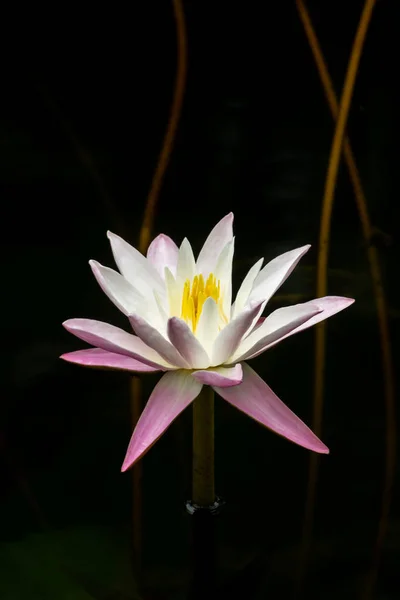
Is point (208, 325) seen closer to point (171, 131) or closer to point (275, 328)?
point (275, 328)

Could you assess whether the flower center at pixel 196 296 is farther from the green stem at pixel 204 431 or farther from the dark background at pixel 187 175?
the dark background at pixel 187 175

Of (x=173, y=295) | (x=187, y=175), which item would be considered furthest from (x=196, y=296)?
(x=187, y=175)

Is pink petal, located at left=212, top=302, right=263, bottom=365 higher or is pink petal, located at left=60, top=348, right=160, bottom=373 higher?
pink petal, located at left=212, top=302, right=263, bottom=365

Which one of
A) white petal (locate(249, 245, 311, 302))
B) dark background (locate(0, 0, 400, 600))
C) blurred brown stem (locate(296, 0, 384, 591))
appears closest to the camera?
white petal (locate(249, 245, 311, 302))

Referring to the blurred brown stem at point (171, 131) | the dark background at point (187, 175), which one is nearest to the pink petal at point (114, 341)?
the dark background at point (187, 175)

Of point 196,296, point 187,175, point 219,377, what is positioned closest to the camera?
point 219,377

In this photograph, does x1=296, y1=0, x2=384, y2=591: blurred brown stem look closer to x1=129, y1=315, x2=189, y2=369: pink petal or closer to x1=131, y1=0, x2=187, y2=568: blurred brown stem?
x1=131, y1=0, x2=187, y2=568: blurred brown stem

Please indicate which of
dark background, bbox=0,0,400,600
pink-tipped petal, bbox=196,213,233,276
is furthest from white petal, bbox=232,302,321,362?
dark background, bbox=0,0,400,600
